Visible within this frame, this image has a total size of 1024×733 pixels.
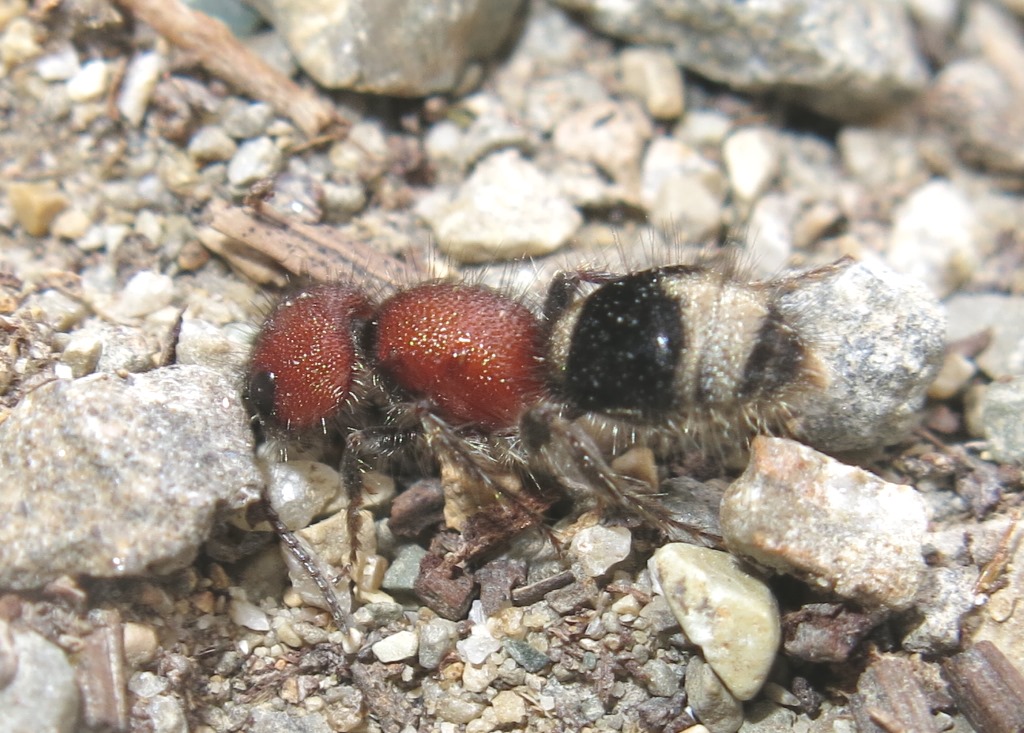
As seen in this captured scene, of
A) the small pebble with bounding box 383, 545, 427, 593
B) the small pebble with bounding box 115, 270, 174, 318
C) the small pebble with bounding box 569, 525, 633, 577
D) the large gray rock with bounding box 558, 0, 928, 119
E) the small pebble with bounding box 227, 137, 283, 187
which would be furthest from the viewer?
the large gray rock with bounding box 558, 0, 928, 119

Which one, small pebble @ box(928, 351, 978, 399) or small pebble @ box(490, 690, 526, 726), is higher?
small pebble @ box(928, 351, 978, 399)

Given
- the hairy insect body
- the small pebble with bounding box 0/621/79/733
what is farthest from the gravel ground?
the hairy insect body

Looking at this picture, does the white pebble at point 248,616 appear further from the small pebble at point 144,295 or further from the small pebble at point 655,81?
the small pebble at point 655,81

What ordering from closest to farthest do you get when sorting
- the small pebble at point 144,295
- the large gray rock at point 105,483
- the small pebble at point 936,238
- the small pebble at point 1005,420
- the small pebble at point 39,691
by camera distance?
the small pebble at point 39,691 → the large gray rock at point 105,483 → the small pebble at point 1005,420 → the small pebble at point 144,295 → the small pebble at point 936,238

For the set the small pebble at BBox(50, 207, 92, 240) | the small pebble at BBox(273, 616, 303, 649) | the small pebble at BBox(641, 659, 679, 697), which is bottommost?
the small pebble at BBox(273, 616, 303, 649)

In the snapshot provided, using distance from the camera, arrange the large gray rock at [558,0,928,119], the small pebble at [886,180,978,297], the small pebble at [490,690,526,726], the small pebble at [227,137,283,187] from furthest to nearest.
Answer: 1. the large gray rock at [558,0,928,119]
2. the small pebble at [886,180,978,297]
3. the small pebble at [227,137,283,187]
4. the small pebble at [490,690,526,726]

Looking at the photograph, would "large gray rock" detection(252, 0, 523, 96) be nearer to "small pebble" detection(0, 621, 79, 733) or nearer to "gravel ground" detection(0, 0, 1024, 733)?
"gravel ground" detection(0, 0, 1024, 733)

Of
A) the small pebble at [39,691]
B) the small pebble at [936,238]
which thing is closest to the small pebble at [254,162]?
the small pebble at [39,691]
